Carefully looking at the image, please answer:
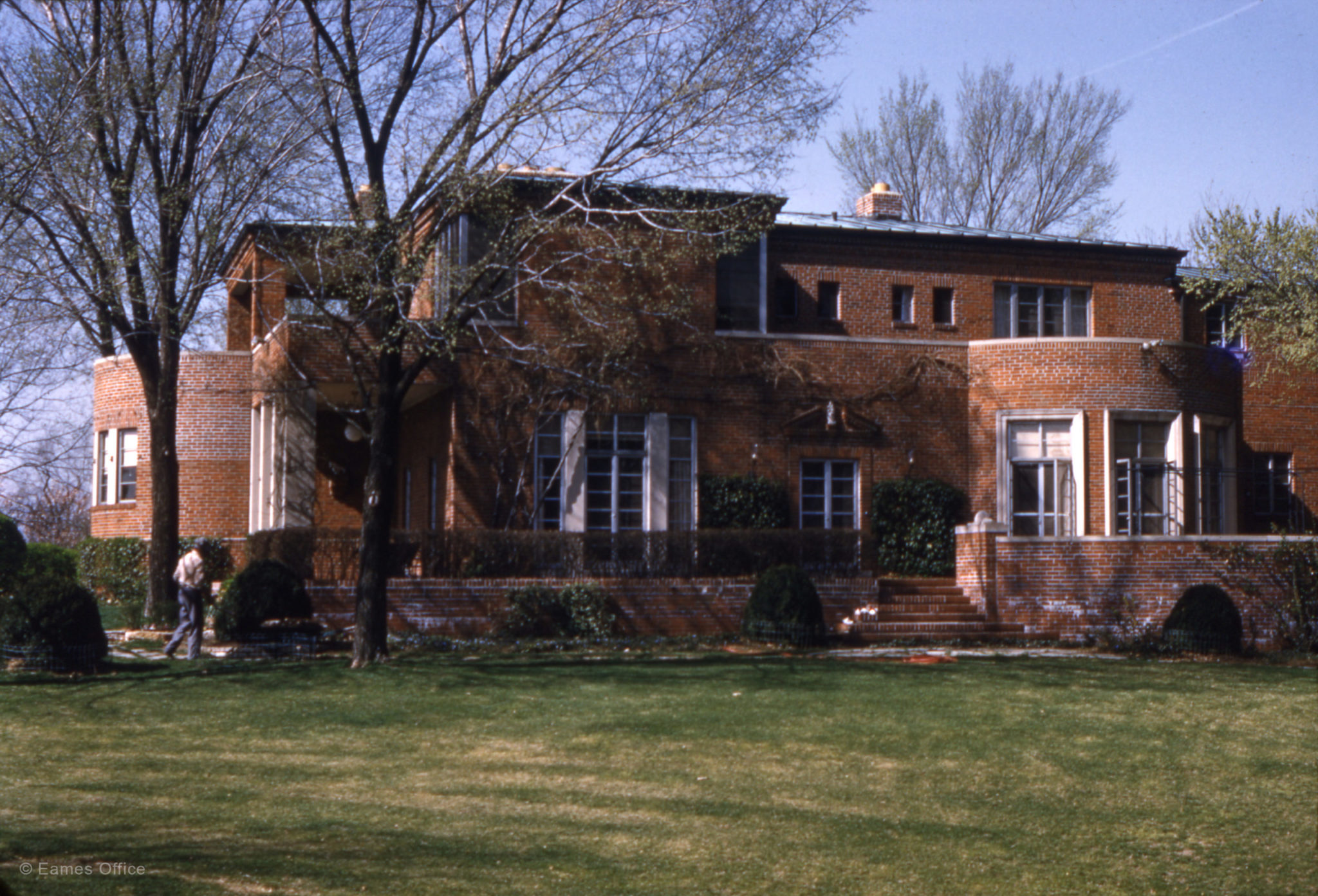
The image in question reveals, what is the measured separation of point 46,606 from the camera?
1521cm

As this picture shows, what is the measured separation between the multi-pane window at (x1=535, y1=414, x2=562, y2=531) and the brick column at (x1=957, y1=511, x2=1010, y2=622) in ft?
22.4

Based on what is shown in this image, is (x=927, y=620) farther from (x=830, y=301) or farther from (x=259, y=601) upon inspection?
(x=259, y=601)

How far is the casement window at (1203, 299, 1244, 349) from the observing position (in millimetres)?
27984

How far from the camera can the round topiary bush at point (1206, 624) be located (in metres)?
18.5


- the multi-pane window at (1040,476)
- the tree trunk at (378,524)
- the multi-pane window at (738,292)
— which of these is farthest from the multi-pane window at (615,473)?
the multi-pane window at (1040,476)

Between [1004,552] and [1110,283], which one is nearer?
[1004,552]

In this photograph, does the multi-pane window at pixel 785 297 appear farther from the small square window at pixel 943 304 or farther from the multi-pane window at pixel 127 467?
the multi-pane window at pixel 127 467

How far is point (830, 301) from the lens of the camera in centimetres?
2575

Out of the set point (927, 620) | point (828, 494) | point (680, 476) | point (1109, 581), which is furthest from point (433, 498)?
point (1109, 581)

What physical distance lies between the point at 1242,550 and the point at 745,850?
49.3 feet

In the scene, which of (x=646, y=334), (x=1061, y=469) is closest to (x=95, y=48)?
(x=646, y=334)

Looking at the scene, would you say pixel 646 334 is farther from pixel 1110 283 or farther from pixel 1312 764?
pixel 1312 764

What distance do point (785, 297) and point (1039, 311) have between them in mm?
5402

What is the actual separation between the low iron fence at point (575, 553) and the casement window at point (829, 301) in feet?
17.3
